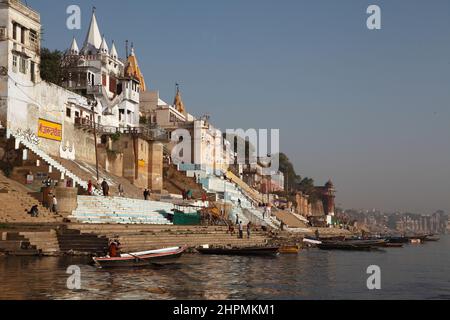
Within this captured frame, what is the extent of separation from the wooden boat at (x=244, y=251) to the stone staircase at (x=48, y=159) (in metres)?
7.99

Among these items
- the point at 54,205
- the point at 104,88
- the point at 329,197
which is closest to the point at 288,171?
the point at 329,197

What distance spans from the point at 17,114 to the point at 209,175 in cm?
2694

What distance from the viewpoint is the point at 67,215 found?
1136 inches

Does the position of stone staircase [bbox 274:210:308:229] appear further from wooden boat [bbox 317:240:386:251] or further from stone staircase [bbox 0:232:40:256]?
stone staircase [bbox 0:232:40:256]

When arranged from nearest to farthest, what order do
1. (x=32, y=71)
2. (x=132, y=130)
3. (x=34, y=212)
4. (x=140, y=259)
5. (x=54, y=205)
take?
(x=140, y=259) < (x=34, y=212) < (x=54, y=205) < (x=32, y=71) < (x=132, y=130)

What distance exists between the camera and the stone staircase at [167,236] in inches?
1070

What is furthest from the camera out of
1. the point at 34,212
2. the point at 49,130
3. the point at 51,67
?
the point at 51,67

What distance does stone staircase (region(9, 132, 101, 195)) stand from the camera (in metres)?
34.7

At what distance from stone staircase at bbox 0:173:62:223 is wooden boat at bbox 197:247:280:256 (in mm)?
8024

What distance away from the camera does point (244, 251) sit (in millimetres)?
32469

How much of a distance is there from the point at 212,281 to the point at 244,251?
11.5 m

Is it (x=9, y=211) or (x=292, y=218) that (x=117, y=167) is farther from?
(x=292, y=218)

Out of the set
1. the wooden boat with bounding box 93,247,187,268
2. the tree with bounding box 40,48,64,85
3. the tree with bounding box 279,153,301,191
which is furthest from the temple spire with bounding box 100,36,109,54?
the tree with bounding box 279,153,301,191

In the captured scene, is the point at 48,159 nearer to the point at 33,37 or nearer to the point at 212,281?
the point at 33,37
